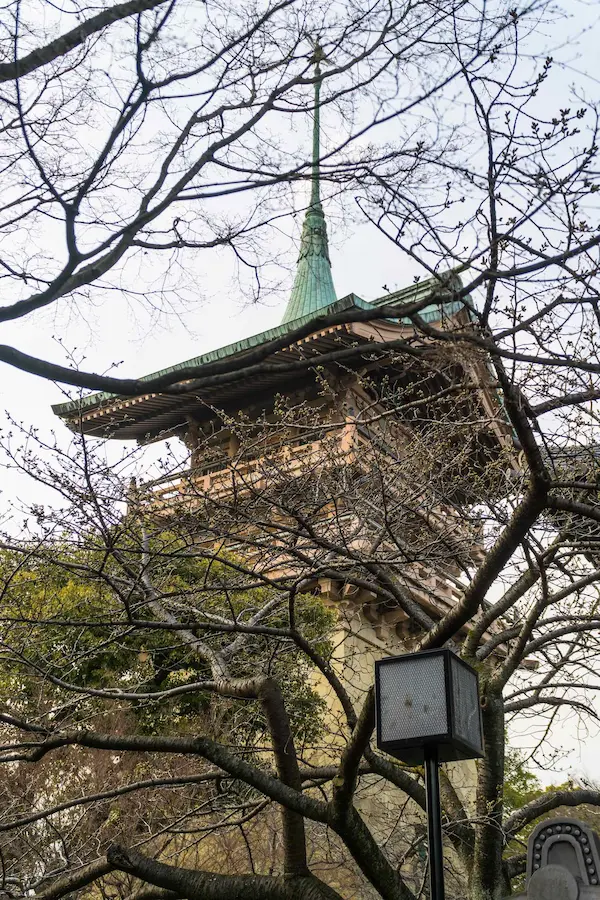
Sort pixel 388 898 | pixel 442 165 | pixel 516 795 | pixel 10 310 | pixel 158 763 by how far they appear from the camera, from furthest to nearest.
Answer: pixel 516 795 < pixel 158 763 < pixel 388 898 < pixel 442 165 < pixel 10 310

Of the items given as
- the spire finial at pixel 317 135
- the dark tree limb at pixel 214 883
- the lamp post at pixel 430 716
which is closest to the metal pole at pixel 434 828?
the lamp post at pixel 430 716

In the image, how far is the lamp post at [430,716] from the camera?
12.1ft

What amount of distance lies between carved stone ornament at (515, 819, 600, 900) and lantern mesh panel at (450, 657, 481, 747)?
1.62m

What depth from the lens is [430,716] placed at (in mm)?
3762

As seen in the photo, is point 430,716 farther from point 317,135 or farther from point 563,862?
point 317,135

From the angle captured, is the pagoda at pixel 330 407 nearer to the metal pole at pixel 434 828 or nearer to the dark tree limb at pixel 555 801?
the metal pole at pixel 434 828

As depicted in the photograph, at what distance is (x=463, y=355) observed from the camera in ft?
13.3

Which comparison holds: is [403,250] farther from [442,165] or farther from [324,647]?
[324,647]

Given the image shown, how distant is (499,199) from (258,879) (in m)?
4.07

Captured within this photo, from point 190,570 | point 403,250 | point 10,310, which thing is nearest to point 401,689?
point 403,250

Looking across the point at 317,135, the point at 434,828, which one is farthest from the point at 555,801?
the point at 317,135

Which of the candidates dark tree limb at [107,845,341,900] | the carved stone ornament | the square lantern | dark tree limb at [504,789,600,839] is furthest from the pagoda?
dark tree limb at [107,845,341,900]

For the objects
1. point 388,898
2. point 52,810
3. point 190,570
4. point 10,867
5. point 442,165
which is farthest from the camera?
point 190,570

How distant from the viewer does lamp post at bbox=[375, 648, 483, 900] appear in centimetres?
368
